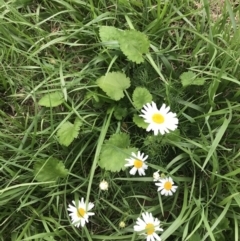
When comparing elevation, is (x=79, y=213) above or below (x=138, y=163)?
below

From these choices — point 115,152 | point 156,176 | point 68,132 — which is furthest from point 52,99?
point 156,176

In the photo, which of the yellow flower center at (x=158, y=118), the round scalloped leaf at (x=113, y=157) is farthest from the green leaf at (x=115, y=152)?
the yellow flower center at (x=158, y=118)

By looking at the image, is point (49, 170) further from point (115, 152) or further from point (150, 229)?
point (150, 229)

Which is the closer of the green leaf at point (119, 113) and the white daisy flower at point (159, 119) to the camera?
the white daisy flower at point (159, 119)

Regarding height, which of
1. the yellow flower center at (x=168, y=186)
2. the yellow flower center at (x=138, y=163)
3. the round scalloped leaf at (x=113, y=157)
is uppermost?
the round scalloped leaf at (x=113, y=157)

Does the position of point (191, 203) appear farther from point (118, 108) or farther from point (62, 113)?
point (62, 113)

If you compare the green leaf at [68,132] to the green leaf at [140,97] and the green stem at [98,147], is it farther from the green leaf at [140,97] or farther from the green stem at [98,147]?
the green leaf at [140,97]

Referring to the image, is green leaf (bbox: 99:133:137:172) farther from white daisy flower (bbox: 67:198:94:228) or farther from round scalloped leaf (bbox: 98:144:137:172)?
white daisy flower (bbox: 67:198:94:228)
